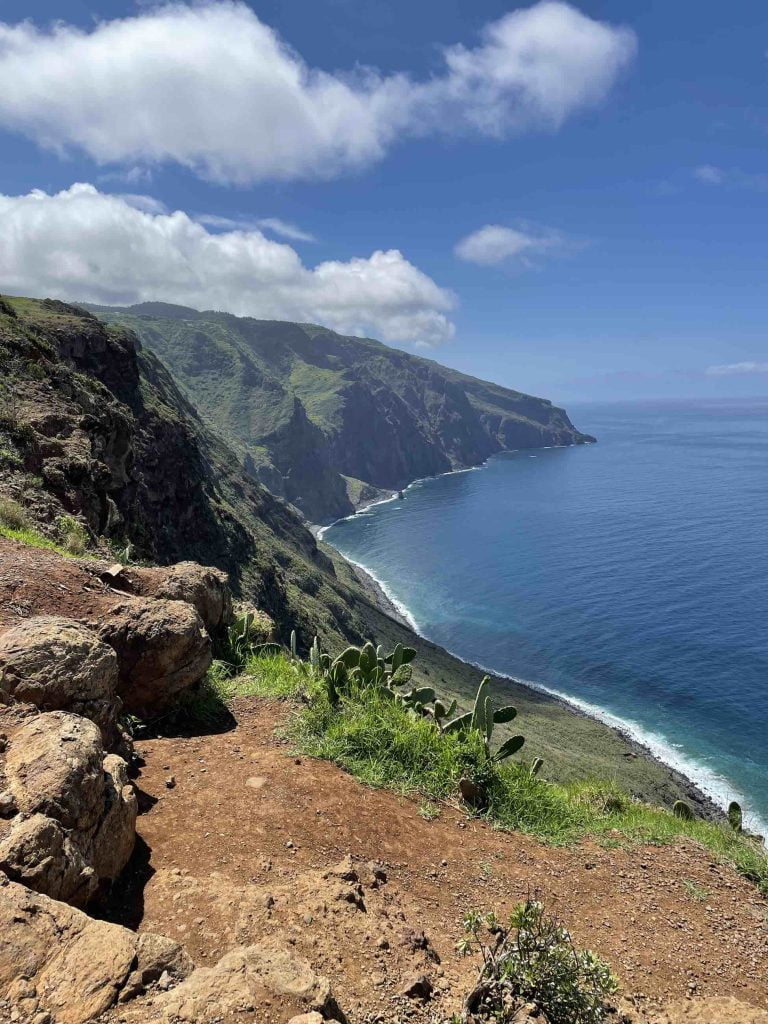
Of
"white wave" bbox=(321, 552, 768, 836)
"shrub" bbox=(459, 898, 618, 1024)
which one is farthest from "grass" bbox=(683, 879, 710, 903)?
"white wave" bbox=(321, 552, 768, 836)

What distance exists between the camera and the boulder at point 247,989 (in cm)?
363

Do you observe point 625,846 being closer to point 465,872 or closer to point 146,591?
point 465,872

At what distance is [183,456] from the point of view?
5712 centimetres

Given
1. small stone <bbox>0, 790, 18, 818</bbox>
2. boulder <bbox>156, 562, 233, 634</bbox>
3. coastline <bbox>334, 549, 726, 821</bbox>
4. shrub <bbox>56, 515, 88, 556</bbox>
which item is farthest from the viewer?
coastline <bbox>334, 549, 726, 821</bbox>

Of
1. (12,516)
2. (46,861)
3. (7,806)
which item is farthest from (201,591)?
(46,861)

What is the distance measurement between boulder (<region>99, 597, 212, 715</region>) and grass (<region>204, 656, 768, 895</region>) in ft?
4.53

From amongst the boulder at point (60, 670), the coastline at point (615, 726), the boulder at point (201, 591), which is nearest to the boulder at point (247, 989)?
the boulder at point (60, 670)

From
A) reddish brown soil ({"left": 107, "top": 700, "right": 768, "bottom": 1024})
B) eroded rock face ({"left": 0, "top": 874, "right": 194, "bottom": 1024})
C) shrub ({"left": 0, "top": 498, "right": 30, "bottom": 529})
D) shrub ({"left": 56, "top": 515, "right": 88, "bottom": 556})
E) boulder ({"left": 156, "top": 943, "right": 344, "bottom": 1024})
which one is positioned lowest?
reddish brown soil ({"left": 107, "top": 700, "right": 768, "bottom": 1024})

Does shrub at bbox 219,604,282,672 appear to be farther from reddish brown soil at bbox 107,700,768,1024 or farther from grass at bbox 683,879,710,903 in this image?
grass at bbox 683,879,710,903

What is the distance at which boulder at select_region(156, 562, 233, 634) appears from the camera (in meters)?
11.1

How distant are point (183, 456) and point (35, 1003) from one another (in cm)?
5701

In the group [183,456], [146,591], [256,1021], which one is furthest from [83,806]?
[183,456]

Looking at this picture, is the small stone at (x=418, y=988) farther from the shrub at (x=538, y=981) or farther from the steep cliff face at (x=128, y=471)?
the steep cliff face at (x=128, y=471)

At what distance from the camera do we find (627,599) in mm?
86062
